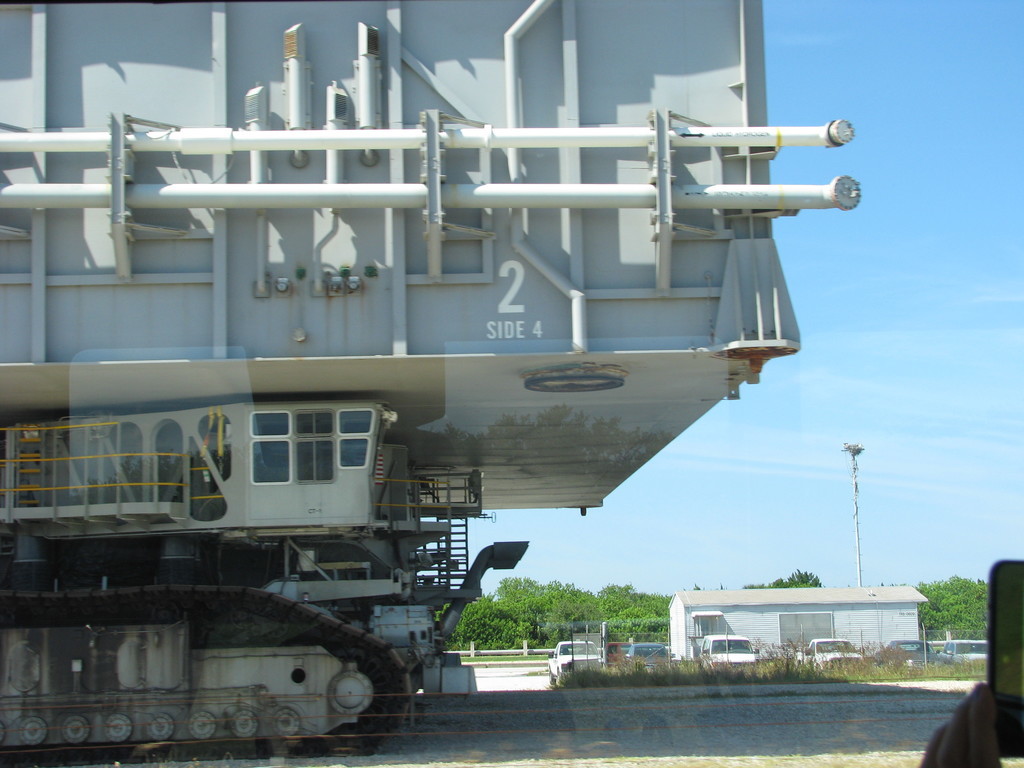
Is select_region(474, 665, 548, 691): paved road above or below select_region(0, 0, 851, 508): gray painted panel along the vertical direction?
below

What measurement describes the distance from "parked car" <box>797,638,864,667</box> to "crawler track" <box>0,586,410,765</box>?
43.9ft

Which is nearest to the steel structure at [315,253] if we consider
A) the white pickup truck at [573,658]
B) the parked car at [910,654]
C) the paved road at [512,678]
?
the paved road at [512,678]

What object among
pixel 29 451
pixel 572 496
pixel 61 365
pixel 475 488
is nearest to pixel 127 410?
pixel 29 451

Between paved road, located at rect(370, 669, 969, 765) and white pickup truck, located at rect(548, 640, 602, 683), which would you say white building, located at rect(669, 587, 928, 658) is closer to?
white pickup truck, located at rect(548, 640, 602, 683)

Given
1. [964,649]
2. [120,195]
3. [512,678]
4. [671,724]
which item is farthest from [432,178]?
[964,649]

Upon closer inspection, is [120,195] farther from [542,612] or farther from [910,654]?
[542,612]

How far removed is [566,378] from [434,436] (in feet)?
19.2

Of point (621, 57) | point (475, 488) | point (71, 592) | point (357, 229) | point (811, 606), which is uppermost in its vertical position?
point (621, 57)

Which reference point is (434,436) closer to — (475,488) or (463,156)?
(475,488)

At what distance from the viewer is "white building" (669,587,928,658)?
109 feet

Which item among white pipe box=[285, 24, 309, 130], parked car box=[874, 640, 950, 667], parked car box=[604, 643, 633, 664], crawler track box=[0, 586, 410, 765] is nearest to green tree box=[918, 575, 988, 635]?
parked car box=[874, 640, 950, 667]

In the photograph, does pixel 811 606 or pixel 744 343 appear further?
pixel 811 606

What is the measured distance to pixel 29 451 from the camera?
16.4 metres

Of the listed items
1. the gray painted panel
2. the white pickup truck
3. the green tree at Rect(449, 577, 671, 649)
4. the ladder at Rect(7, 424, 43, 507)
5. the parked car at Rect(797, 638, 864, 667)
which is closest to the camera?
the gray painted panel
